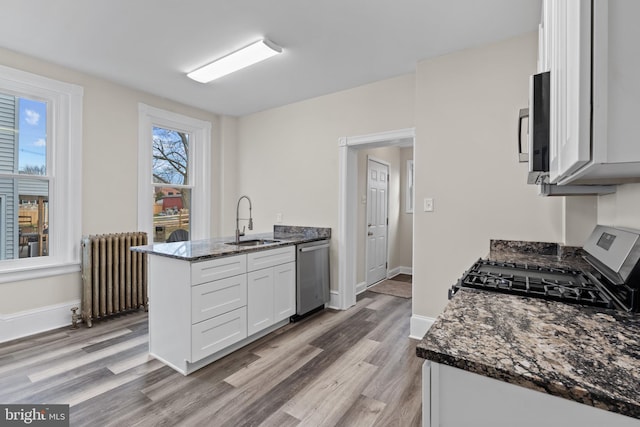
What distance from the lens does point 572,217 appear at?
207cm

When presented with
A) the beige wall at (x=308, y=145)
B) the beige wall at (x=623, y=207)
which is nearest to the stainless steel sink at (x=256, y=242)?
the beige wall at (x=308, y=145)

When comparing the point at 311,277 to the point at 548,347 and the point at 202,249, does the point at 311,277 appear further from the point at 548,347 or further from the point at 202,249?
the point at 548,347

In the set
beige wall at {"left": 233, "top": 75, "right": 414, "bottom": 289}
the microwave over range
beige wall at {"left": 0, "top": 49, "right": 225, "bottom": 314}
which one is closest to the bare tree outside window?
beige wall at {"left": 0, "top": 49, "right": 225, "bottom": 314}

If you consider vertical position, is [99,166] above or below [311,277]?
above

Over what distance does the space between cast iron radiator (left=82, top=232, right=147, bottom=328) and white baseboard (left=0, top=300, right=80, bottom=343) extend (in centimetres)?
17

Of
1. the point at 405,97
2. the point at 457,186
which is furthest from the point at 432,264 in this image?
the point at 405,97

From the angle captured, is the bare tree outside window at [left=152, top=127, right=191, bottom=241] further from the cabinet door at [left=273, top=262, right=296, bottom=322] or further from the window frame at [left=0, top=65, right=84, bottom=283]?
the cabinet door at [left=273, top=262, right=296, bottom=322]

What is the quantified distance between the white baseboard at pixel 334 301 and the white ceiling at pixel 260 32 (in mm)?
2490

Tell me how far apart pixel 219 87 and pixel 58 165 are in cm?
184

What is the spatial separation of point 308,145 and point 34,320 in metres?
3.38

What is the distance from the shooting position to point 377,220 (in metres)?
4.97

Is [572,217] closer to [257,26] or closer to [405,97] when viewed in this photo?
[405,97]

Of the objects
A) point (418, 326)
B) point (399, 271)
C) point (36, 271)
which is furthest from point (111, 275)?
point (399, 271)

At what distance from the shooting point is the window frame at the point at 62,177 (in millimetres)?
3068
